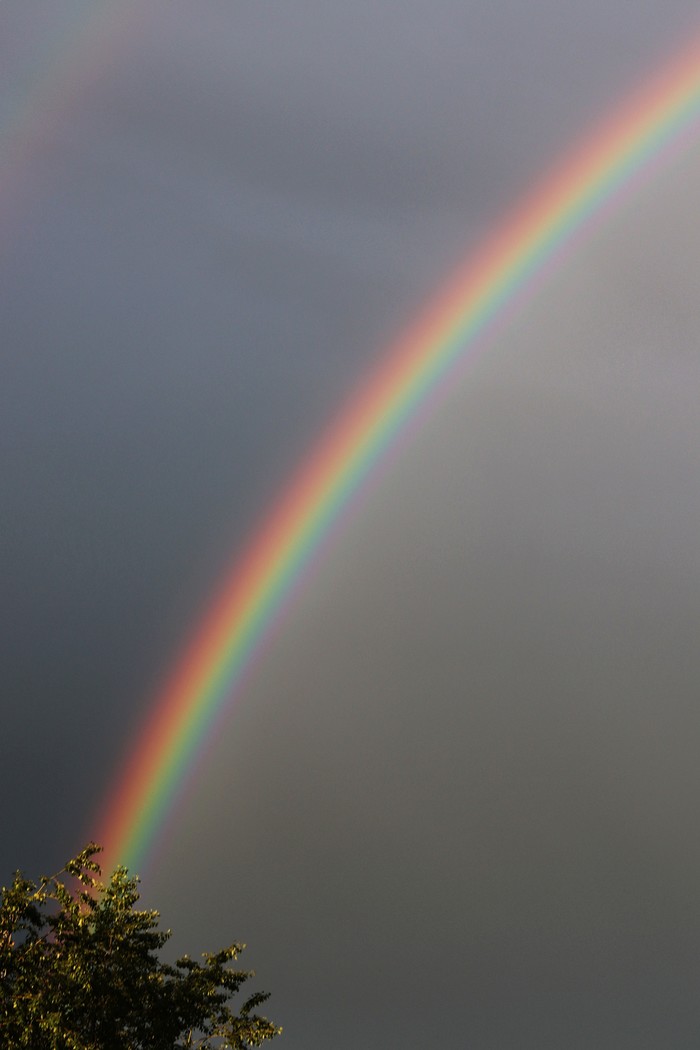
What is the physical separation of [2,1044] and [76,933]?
2.71 m

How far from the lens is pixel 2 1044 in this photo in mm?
19891

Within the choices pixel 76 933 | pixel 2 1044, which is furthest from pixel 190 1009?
pixel 2 1044

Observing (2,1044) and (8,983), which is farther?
(8,983)

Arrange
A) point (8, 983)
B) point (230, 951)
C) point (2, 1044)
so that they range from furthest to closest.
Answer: point (230, 951) < point (8, 983) < point (2, 1044)

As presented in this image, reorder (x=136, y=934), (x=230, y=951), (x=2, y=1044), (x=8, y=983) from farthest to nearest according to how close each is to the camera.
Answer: (x=230, y=951) < (x=136, y=934) < (x=8, y=983) < (x=2, y=1044)

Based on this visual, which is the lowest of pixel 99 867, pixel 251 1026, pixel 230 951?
pixel 251 1026

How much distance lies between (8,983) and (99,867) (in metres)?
2.96

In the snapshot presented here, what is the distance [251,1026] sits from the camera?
23531 millimetres

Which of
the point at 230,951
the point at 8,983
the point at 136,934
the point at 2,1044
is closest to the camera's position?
the point at 2,1044

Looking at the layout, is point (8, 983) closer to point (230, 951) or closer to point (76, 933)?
point (76, 933)

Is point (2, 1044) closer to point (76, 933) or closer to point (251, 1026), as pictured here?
point (76, 933)

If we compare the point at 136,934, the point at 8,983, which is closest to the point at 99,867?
the point at 136,934

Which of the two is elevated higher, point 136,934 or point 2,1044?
point 136,934

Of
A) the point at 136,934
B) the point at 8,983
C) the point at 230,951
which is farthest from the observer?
the point at 230,951
